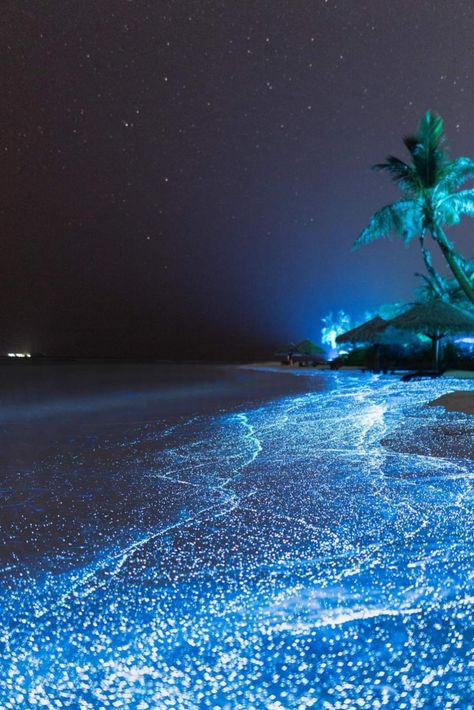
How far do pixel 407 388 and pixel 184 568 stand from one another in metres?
13.1

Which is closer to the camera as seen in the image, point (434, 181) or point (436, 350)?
point (434, 181)

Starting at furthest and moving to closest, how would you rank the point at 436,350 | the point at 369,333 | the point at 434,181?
the point at 369,333, the point at 436,350, the point at 434,181

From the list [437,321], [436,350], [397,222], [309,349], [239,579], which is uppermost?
[397,222]

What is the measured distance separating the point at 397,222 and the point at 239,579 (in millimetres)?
19381

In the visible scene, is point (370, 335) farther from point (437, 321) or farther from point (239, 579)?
point (239, 579)

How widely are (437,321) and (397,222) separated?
4059 mm

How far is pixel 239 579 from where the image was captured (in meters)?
2.65

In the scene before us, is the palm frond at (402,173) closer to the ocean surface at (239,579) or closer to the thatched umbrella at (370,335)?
the thatched umbrella at (370,335)

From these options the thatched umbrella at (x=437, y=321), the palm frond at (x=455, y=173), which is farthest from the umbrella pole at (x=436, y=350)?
the palm frond at (x=455, y=173)

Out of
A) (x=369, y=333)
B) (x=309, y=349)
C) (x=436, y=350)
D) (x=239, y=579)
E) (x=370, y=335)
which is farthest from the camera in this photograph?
(x=309, y=349)

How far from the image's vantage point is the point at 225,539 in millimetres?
3254

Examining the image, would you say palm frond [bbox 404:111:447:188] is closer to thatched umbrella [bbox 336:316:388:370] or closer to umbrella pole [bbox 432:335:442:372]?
umbrella pole [bbox 432:335:442:372]

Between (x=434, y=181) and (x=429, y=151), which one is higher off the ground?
(x=429, y=151)

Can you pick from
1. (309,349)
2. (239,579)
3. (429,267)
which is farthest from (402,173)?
(239,579)
